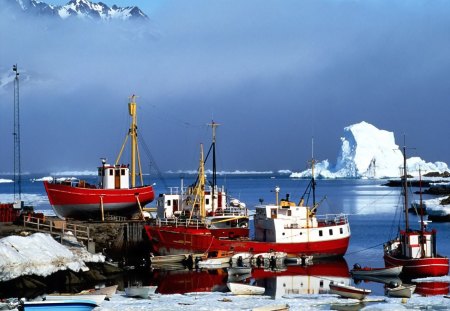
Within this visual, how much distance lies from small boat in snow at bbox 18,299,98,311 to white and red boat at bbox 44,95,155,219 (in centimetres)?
2240

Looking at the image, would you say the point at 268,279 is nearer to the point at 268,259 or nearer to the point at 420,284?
the point at 268,259

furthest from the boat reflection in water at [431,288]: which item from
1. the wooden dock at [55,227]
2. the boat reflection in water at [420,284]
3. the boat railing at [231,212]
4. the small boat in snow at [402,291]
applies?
the wooden dock at [55,227]

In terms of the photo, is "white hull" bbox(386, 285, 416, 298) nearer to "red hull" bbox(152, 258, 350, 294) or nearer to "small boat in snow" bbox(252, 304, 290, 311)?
"small boat in snow" bbox(252, 304, 290, 311)

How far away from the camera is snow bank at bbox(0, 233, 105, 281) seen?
34184 mm

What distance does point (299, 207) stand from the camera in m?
48.2

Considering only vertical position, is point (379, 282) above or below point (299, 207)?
below

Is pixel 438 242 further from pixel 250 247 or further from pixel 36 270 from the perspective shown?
pixel 36 270

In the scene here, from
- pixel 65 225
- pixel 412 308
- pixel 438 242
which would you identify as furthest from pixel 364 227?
pixel 412 308

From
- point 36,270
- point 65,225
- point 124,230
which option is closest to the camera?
point 36,270

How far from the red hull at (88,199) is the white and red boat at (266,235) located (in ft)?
10.6

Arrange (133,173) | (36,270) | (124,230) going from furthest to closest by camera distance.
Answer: (133,173)
(124,230)
(36,270)

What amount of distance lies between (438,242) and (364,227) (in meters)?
17.3

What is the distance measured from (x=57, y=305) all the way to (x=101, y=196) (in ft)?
78.2

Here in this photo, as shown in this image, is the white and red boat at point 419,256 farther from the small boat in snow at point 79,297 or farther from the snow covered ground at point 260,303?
the small boat in snow at point 79,297
